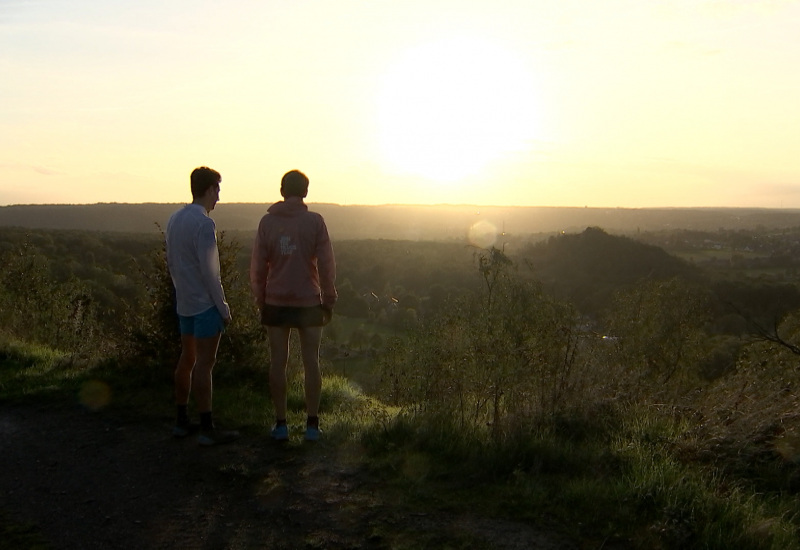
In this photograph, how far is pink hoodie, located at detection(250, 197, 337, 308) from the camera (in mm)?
5199

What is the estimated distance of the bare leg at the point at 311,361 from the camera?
5.27 metres

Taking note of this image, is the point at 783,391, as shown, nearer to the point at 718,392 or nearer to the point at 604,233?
the point at 718,392

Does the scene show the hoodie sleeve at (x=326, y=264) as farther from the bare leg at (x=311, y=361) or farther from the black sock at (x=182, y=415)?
the black sock at (x=182, y=415)

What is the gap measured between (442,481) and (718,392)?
104 inches

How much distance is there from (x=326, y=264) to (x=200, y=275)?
0.94 metres

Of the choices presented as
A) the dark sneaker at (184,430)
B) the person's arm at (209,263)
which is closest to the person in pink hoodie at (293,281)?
the person's arm at (209,263)

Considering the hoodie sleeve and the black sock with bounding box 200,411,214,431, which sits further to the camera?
the black sock with bounding box 200,411,214,431

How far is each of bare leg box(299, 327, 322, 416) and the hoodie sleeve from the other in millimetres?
250

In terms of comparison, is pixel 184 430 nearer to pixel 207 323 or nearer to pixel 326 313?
pixel 207 323

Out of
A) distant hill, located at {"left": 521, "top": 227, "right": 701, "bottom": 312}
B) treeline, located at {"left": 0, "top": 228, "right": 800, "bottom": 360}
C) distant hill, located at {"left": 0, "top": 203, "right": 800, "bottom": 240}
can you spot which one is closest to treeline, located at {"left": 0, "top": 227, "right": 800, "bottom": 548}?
treeline, located at {"left": 0, "top": 228, "right": 800, "bottom": 360}

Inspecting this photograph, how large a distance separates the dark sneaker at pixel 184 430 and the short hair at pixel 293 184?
Answer: 2.04 metres

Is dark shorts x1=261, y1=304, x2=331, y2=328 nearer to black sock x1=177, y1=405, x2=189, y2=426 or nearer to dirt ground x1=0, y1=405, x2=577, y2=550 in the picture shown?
dirt ground x1=0, y1=405, x2=577, y2=550

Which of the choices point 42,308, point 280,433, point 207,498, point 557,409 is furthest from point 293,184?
point 42,308

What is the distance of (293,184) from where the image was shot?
17.2 feet
